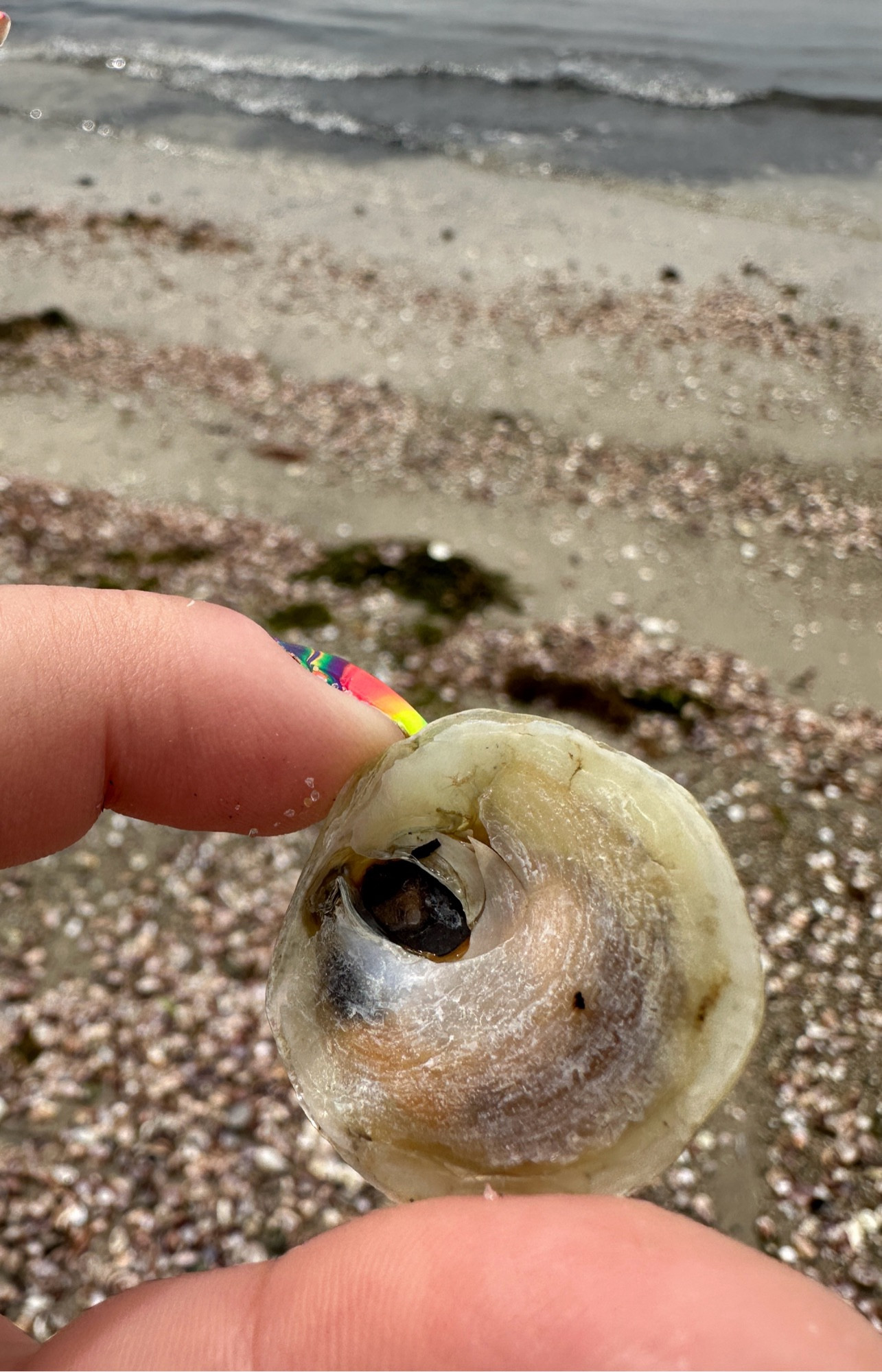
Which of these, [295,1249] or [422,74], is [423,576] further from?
[422,74]

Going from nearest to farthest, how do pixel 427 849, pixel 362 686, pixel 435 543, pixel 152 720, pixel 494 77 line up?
pixel 427 849, pixel 152 720, pixel 362 686, pixel 435 543, pixel 494 77

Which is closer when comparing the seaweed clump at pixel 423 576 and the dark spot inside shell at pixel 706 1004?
the dark spot inside shell at pixel 706 1004

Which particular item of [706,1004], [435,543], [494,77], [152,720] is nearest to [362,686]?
[152,720]

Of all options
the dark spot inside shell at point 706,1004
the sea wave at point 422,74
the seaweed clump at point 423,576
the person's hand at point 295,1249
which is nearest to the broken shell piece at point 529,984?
the dark spot inside shell at point 706,1004

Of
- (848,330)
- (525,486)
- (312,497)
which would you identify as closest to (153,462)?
(312,497)

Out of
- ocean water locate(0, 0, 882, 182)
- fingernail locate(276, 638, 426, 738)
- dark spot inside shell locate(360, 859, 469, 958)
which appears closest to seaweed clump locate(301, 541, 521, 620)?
fingernail locate(276, 638, 426, 738)

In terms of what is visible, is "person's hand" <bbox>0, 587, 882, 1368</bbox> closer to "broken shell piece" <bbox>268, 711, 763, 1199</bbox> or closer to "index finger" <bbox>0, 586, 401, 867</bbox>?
"index finger" <bbox>0, 586, 401, 867</bbox>

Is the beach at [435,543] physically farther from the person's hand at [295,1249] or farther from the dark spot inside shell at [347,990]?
the dark spot inside shell at [347,990]
